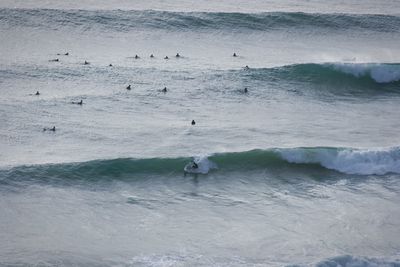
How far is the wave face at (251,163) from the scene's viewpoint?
23.1 m

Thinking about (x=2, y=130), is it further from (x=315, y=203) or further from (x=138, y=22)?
(x=138, y=22)

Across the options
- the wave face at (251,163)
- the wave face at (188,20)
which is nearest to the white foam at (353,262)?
the wave face at (251,163)

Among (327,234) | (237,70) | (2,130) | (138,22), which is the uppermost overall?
(138,22)

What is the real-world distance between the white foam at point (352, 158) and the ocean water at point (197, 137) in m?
0.05

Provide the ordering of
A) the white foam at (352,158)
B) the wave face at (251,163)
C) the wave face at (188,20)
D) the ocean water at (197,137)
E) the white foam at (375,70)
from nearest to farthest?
the ocean water at (197,137)
the wave face at (251,163)
the white foam at (352,158)
the white foam at (375,70)
the wave face at (188,20)

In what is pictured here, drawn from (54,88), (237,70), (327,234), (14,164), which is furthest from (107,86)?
(327,234)

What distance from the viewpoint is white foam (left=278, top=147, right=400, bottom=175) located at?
2408 cm

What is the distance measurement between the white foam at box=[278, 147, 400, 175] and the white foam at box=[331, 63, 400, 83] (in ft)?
36.6

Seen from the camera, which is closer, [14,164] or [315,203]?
[315,203]

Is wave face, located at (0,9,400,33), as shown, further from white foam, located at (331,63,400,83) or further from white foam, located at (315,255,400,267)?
white foam, located at (315,255,400,267)

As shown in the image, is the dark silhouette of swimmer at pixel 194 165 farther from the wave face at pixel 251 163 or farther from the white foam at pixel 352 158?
the white foam at pixel 352 158

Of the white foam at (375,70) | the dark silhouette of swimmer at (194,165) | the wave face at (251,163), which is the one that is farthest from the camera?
the white foam at (375,70)

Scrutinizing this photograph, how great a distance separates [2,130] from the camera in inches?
1031

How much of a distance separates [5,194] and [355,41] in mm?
27034
